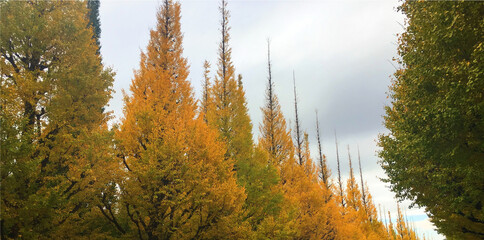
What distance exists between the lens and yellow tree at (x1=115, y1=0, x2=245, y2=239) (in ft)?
32.4

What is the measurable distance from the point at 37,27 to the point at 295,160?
20.2m

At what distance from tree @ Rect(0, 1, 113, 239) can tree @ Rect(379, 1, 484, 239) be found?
451 inches

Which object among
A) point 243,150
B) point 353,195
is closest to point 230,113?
point 243,150

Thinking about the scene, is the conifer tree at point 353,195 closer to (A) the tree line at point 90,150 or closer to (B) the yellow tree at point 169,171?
(A) the tree line at point 90,150

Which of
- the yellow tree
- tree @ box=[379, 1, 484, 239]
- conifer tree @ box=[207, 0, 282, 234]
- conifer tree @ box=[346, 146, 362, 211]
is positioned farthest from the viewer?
conifer tree @ box=[346, 146, 362, 211]

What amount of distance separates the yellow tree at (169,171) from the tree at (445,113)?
724 cm

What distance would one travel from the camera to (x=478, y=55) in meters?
7.42

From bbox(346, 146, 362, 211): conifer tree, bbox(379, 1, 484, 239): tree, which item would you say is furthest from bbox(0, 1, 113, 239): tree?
bbox(346, 146, 362, 211): conifer tree

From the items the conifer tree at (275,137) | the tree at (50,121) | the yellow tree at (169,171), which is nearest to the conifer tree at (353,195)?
the conifer tree at (275,137)

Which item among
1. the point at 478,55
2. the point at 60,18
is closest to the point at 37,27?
the point at 60,18

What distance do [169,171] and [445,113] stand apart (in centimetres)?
943

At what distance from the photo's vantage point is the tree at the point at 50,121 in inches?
304

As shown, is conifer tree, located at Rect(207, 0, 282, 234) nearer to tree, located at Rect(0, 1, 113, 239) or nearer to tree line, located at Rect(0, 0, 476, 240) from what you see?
tree line, located at Rect(0, 0, 476, 240)

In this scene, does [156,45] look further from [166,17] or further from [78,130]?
[78,130]
